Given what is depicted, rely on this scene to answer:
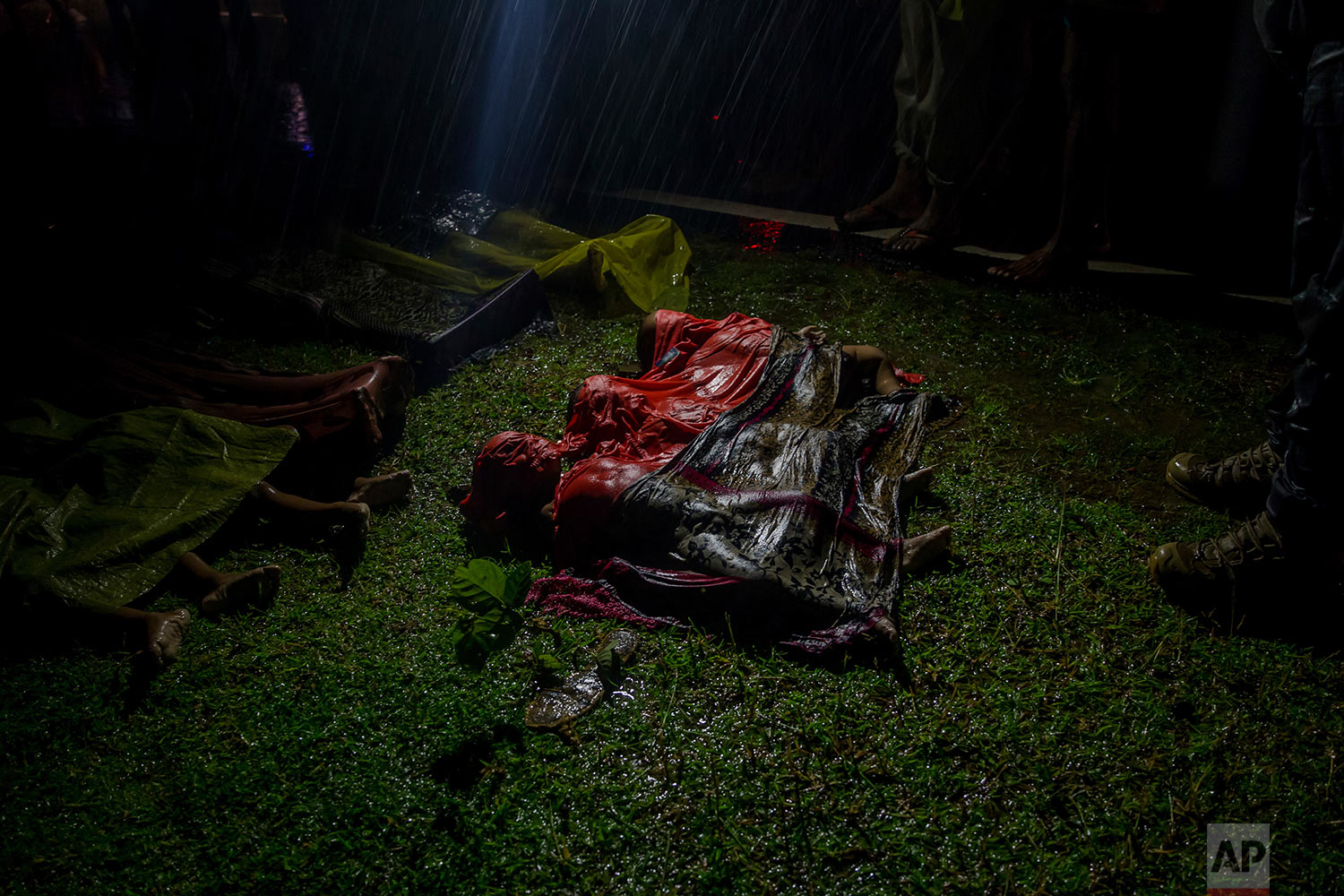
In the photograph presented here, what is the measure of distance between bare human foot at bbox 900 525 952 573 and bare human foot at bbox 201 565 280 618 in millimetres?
2797

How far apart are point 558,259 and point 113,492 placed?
344 centimetres

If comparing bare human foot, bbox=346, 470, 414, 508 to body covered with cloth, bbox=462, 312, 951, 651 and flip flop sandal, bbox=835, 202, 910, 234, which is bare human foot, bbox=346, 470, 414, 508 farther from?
flip flop sandal, bbox=835, 202, 910, 234

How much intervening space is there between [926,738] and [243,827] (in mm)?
2316

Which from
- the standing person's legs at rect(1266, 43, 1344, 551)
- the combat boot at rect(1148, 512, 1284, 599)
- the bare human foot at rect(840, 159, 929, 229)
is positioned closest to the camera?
the standing person's legs at rect(1266, 43, 1344, 551)

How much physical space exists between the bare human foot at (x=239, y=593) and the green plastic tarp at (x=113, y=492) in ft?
0.86

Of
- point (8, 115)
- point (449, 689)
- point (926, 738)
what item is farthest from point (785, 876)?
point (8, 115)

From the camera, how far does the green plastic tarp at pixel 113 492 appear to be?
3240 millimetres

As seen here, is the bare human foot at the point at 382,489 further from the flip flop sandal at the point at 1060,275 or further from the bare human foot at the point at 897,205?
the bare human foot at the point at 897,205

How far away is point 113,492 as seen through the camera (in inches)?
140

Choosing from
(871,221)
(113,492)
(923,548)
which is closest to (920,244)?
(871,221)

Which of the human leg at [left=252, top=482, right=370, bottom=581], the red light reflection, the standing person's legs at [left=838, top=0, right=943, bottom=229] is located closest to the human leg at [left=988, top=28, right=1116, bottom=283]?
the standing person's legs at [left=838, top=0, right=943, bottom=229]

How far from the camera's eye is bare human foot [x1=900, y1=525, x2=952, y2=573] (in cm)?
321

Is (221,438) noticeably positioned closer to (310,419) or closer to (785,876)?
(310,419)

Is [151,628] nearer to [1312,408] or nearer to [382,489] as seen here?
[382,489]
